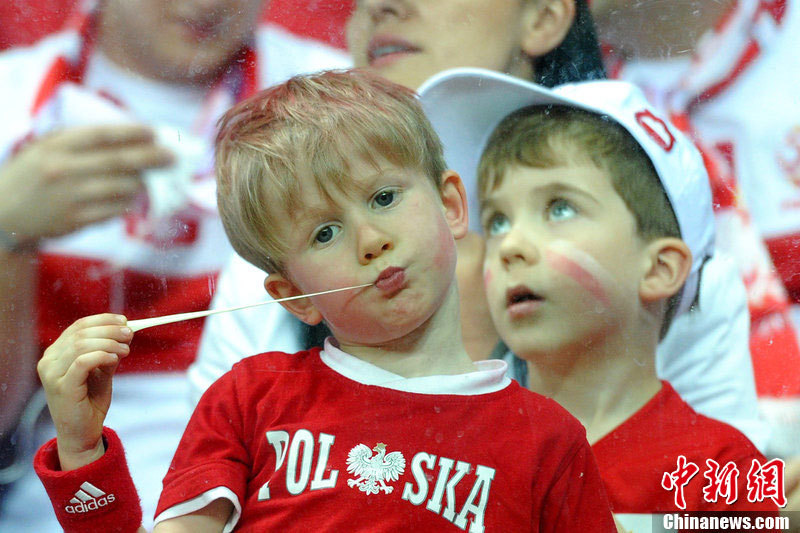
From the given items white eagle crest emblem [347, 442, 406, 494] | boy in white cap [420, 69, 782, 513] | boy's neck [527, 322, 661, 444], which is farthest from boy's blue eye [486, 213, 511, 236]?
white eagle crest emblem [347, 442, 406, 494]

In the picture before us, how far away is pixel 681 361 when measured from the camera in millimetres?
831

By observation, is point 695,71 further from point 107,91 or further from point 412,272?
point 107,91

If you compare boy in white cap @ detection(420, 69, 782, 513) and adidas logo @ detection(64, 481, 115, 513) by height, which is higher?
boy in white cap @ detection(420, 69, 782, 513)

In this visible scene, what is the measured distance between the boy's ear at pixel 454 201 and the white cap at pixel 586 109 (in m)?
0.05

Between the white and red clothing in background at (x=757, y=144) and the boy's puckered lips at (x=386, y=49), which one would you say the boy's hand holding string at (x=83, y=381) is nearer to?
the boy's puckered lips at (x=386, y=49)

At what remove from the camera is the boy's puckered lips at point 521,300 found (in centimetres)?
81

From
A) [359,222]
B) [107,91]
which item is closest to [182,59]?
[107,91]

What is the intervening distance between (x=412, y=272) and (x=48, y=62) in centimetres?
44

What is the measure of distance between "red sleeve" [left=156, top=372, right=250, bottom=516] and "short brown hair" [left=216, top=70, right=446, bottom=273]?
0.39 feet

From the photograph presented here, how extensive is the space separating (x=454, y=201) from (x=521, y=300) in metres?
0.11

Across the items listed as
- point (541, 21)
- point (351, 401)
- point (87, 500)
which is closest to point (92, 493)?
point (87, 500)

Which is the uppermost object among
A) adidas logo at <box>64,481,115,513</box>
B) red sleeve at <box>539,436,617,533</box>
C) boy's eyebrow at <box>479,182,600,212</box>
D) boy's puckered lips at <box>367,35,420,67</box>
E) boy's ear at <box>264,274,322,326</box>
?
boy's puckered lips at <box>367,35,420,67</box>

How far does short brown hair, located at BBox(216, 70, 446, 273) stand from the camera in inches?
28.2

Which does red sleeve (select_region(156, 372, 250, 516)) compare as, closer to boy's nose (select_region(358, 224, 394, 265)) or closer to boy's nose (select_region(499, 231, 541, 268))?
boy's nose (select_region(358, 224, 394, 265))
